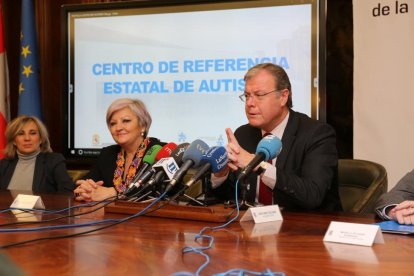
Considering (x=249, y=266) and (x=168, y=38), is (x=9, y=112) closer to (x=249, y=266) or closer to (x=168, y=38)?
(x=168, y=38)

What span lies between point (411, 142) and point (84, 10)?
2.70 meters

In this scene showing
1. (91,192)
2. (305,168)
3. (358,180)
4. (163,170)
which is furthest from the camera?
(358,180)

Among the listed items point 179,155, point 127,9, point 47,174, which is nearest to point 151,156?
point 179,155

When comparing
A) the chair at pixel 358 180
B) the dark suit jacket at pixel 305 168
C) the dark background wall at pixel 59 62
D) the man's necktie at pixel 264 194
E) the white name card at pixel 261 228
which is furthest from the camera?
the dark background wall at pixel 59 62

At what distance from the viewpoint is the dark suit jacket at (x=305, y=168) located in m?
2.30

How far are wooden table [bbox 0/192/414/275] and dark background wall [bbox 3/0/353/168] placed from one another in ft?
7.81

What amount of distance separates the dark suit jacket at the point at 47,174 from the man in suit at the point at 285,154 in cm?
157

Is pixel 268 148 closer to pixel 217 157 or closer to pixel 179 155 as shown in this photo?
pixel 217 157

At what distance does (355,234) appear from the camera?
1.57 metres

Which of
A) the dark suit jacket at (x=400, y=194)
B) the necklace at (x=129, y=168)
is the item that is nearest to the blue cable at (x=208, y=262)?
the dark suit jacket at (x=400, y=194)

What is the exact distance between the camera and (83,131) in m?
4.56

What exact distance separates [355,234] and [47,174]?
2.90 metres

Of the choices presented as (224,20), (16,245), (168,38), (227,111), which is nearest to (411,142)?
(227,111)

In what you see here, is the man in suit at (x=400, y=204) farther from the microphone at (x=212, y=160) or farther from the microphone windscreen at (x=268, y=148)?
the microphone at (x=212, y=160)
